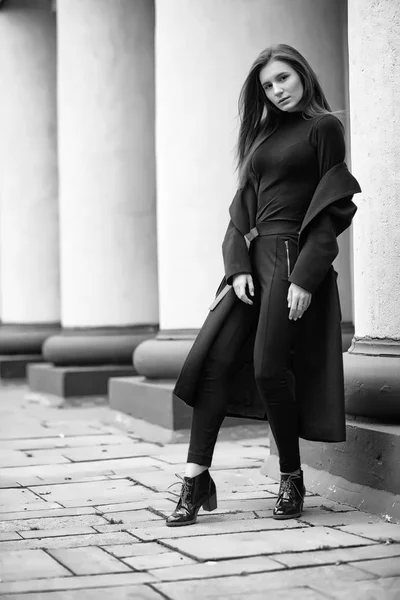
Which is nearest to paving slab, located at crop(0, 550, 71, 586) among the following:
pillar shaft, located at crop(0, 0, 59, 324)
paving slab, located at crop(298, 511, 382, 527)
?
paving slab, located at crop(298, 511, 382, 527)

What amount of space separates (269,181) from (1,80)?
8.61 m

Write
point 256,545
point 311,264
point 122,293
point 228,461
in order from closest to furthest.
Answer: point 256,545, point 311,264, point 228,461, point 122,293

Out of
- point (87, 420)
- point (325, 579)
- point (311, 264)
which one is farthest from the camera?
point (87, 420)

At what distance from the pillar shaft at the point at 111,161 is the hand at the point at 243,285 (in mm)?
5221

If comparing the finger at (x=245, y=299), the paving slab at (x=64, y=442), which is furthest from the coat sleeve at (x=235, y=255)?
the paving slab at (x=64, y=442)

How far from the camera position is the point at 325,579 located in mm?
3367

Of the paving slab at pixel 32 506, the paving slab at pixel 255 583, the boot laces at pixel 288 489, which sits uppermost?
the boot laces at pixel 288 489

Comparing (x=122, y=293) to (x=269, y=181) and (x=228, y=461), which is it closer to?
(x=228, y=461)

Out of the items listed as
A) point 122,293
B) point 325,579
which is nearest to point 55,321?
point 122,293

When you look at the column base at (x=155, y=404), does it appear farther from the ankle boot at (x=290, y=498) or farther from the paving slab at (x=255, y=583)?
the paving slab at (x=255, y=583)

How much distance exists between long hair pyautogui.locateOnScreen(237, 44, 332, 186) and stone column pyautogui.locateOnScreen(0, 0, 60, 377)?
7.64m

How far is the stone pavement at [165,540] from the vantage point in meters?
3.32

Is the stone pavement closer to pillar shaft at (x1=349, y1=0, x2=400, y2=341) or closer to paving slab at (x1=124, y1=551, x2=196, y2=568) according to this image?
paving slab at (x1=124, y1=551, x2=196, y2=568)

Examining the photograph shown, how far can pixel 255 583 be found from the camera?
335cm
